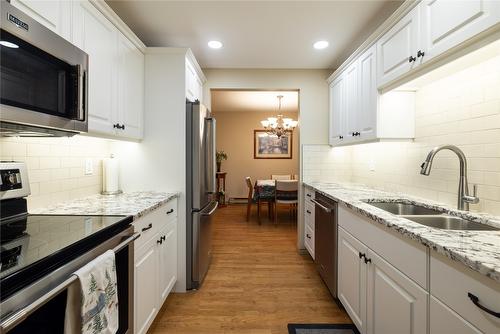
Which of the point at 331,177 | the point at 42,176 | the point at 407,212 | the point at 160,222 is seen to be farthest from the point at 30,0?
the point at 331,177

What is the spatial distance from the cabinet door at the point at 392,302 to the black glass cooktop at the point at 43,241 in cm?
134

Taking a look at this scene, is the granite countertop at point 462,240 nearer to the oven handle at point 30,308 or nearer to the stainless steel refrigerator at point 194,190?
the oven handle at point 30,308

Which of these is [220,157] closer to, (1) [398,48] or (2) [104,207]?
(2) [104,207]

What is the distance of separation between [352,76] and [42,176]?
270 cm

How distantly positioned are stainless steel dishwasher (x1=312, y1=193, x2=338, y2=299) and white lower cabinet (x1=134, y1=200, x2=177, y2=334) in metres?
1.34

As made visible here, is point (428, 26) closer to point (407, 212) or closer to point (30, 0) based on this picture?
point (407, 212)

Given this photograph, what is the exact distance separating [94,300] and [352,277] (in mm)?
1533

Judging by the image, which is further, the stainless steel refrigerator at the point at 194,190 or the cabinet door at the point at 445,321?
the stainless steel refrigerator at the point at 194,190

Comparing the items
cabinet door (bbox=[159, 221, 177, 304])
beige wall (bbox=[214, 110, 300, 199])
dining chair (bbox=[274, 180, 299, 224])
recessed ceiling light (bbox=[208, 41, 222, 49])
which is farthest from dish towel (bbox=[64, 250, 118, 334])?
beige wall (bbox=[214, 110, 300, 199])

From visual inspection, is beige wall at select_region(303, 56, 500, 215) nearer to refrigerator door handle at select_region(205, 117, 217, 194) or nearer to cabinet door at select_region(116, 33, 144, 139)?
refrigerator door handle at select_region(205, 117, 217, 194)

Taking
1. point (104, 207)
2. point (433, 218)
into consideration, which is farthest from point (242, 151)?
point (433, 218)

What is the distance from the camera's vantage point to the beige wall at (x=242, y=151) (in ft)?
24.6

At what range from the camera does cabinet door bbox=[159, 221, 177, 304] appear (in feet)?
6.39

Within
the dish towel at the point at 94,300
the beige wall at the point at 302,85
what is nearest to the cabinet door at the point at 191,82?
the beige wall at the point at 302,85
